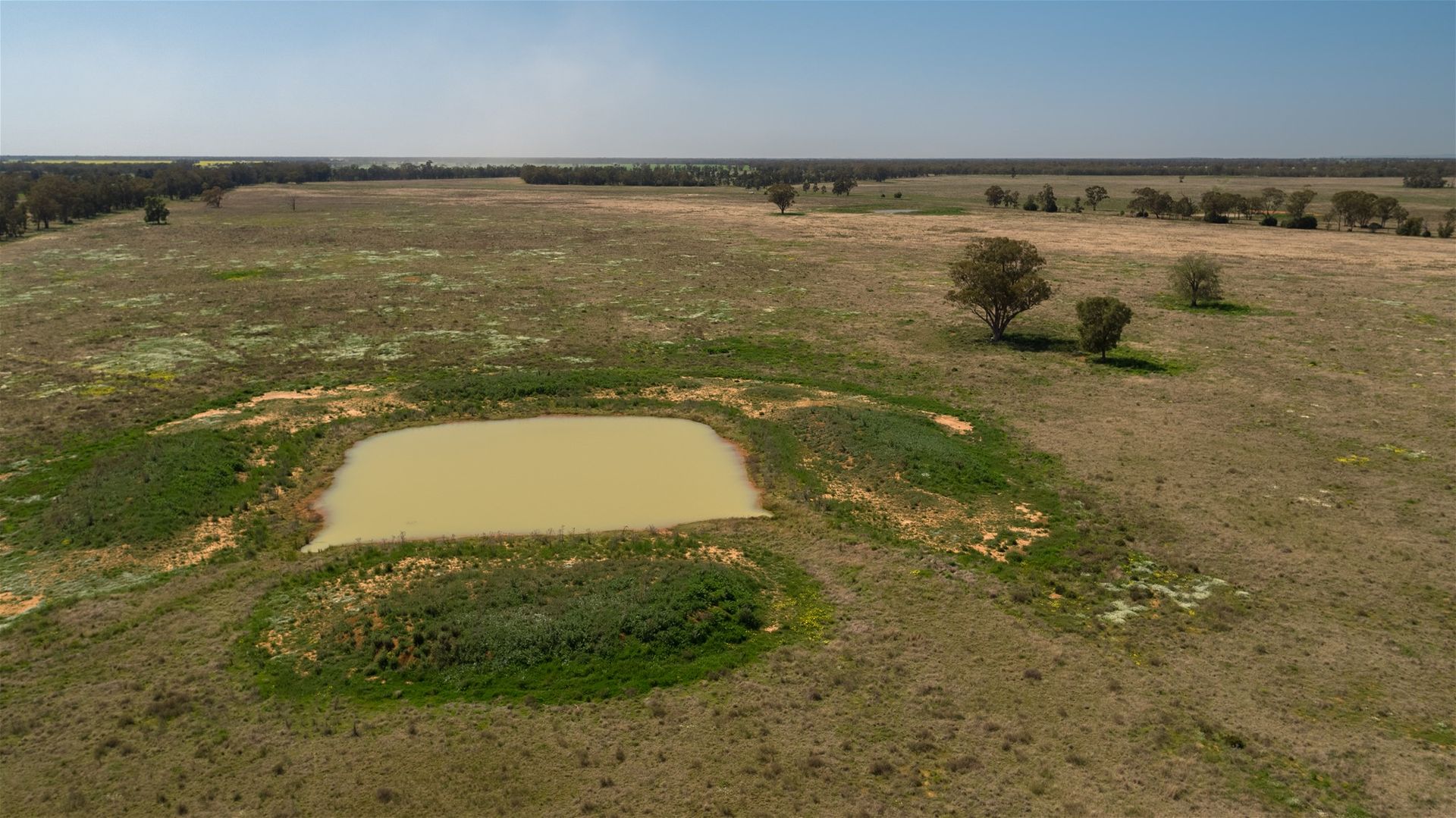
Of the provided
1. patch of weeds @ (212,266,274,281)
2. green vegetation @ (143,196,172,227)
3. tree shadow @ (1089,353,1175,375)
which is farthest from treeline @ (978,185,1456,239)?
green vegetation @ (143,196,172,227)

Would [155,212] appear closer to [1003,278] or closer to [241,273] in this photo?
[241,273]

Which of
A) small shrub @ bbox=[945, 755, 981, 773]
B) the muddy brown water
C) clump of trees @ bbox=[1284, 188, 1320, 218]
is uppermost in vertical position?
clump of trees @ bbox=[1284, 188, 1320, 218]

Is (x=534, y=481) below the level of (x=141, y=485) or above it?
below

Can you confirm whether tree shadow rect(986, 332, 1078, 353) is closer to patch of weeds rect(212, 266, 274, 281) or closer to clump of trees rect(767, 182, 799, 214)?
patch of weeds rect(212, 266, 274, 281)

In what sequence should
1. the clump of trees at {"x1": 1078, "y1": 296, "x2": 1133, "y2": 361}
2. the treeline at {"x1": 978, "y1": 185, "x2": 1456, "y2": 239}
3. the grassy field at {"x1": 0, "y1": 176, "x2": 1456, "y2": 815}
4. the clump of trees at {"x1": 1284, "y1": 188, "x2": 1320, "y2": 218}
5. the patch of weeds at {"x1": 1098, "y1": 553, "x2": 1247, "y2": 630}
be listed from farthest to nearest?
the clump of trees at {"x1": 1284, "y1": 188, "x2": 1320, "y2": 218}
the treeline at {"x1": 978, "y1": 185, "x2": 1456, "y2": 239}
the clump of trees at {"x1": 1078, "y1": 296, "x2": 1133, "y2": 361}
the patch of weeds at {"x1": 1098, "y1": 553, "x2": 1247, "y2": 630}
the grassy field at {"x1": 0, "y1": 176, "x2": 1456, "y2": 815}

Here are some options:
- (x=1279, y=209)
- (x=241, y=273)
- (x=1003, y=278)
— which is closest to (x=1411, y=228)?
(x=1279, y=209)

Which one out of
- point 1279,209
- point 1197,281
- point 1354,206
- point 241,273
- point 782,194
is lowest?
point 241,273

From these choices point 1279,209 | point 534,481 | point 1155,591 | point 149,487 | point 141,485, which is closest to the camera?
point 1155,591
